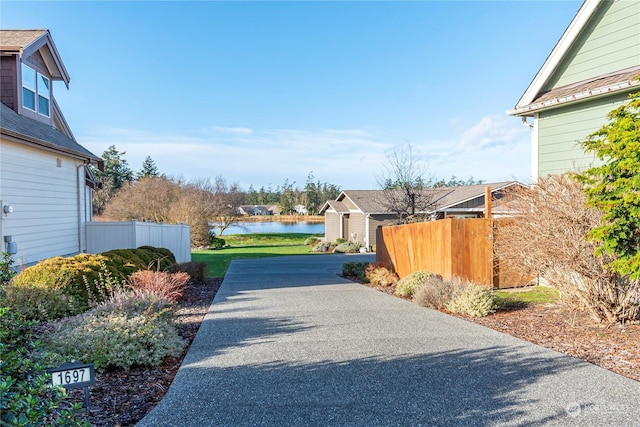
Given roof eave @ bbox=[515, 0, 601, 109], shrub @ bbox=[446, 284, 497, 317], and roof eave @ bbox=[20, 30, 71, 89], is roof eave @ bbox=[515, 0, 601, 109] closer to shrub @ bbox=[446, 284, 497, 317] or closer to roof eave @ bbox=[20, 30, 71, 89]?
shrub @ bbox=[446, 284, 497, 317]

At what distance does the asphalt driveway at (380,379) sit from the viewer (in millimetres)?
3932

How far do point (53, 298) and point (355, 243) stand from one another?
24582 mm

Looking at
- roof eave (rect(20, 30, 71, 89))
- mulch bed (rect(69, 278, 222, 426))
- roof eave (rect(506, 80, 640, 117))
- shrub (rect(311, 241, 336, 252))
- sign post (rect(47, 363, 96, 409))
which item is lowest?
shrub (rect(311, 241, 336, 252))

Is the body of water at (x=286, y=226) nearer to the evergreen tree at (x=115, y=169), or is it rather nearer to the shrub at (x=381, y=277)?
→ the evergreen tree at (x=115, y=169)

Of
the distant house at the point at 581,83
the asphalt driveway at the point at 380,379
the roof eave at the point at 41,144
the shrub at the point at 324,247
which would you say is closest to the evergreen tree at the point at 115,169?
the shrub at the point at 324,247

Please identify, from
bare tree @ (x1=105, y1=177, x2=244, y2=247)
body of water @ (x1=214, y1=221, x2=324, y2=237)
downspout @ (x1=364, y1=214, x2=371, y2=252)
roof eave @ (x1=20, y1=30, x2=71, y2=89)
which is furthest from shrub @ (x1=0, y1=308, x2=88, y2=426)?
body of water @ (x1=214, y1=221, x2=324, y2=237)

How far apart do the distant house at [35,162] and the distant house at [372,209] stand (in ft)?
46.2

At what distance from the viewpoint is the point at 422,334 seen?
22.5 feet

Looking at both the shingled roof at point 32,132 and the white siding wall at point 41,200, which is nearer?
the shingled roof at point 32,132

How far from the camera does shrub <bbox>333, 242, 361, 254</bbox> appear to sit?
29.9 m

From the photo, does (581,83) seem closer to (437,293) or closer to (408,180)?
(437,293)

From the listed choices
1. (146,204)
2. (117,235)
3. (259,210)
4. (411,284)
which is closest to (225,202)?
(146,204)

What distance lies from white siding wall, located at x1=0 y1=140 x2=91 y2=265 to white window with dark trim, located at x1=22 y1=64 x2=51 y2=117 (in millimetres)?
1864

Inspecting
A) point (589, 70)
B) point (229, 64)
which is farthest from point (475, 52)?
point (229, 64)
